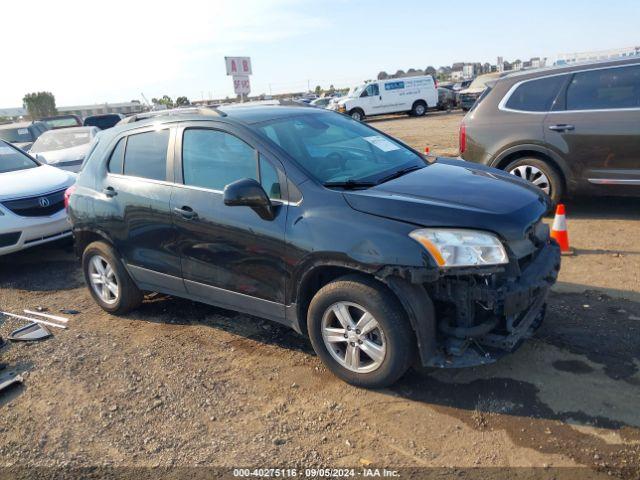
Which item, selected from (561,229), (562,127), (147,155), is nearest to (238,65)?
(562,127)

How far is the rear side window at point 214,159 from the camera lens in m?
3.74

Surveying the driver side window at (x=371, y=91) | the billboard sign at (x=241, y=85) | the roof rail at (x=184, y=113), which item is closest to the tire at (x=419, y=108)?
the driver side window at (x=371, y=91)

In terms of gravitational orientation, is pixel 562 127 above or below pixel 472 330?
above

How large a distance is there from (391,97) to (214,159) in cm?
2841

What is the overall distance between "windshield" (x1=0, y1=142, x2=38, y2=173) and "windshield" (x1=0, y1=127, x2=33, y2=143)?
21.3 ft

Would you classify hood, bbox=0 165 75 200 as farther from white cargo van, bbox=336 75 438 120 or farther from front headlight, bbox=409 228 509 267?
white cargo van, bbox=336 75 438 120

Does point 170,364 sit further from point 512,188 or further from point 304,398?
point 512,188

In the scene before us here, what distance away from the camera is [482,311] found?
3.11 m

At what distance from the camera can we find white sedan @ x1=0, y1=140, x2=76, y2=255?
20.7 ft

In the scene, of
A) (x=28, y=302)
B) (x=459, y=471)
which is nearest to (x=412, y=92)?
(x=28, y=302)

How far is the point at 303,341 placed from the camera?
412 cm

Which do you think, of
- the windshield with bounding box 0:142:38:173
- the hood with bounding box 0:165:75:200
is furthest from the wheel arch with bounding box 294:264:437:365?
the windshield with bounding box 0:142:38:173

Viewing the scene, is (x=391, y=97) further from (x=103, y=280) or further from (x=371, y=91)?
(x=103, y=280)

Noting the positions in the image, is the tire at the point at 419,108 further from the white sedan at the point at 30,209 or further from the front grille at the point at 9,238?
the front grille at the point at 9,238
